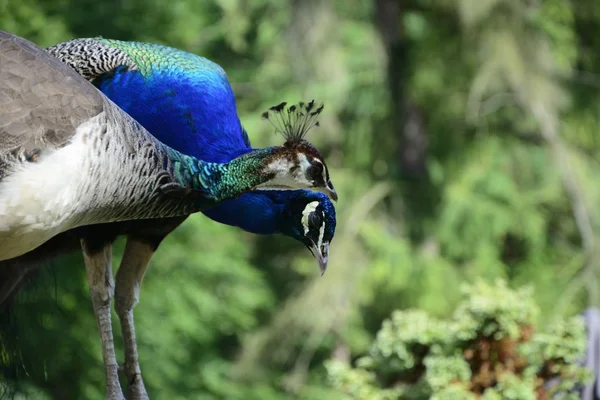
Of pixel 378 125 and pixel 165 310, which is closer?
pixel 165 310

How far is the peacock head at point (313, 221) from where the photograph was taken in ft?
12.4

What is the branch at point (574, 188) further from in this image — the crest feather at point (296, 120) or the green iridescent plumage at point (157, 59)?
the crest feather at point (296, 120)

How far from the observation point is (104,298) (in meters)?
3.84

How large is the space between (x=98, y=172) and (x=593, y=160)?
31.6 feet

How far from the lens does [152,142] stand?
3357 millimetres

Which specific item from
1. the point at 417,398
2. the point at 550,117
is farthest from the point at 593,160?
the point at 417,398

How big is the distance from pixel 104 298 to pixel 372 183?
25.7 feet

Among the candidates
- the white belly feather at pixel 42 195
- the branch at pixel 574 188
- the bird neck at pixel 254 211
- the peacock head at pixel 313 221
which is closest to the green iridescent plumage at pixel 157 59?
the bird neck at pixel 254 211

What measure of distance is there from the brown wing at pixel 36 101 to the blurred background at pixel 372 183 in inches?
232

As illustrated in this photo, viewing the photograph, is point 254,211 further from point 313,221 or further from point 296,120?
point 296,120

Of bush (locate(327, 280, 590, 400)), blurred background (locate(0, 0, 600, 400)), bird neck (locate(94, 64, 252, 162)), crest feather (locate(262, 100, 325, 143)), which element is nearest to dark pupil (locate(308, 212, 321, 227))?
bird neck (locate(94, 64, 252, 162))

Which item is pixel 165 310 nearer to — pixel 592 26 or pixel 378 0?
pixel 378 0

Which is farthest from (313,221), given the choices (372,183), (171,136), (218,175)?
(372,183)

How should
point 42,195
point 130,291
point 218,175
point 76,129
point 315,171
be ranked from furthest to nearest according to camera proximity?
1. point 130,291
2. point 218,175
3. point 315,171
4. point 76,129
5. point 42,195
